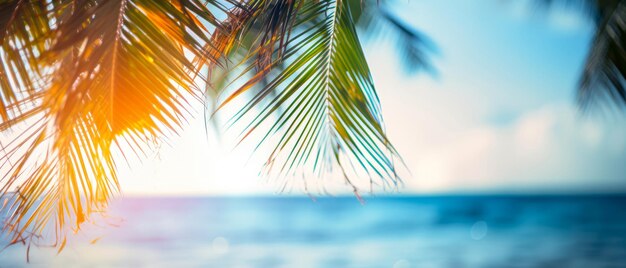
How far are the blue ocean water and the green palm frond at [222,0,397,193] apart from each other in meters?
0.90

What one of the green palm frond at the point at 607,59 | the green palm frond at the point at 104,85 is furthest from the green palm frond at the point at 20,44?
the green palm frond at the point at 607,59

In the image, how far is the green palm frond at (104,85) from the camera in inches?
57.8

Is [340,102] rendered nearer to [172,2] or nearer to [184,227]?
[172,2]

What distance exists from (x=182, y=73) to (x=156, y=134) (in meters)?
0.23

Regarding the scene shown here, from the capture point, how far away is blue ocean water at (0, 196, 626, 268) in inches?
478

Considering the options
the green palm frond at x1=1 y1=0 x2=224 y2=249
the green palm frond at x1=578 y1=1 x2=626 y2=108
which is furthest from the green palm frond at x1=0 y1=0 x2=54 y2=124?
the green palm frond at x1=578 y1=1 x2=626 y2=108

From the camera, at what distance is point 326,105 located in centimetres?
194

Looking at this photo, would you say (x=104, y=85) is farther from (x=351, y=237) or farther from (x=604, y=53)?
(x=351, y=237)

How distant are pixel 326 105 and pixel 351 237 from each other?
16151 mm

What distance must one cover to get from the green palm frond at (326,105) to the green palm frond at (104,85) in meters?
0.28

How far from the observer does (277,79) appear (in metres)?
1.90

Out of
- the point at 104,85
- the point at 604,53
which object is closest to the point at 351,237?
the point at 604,53

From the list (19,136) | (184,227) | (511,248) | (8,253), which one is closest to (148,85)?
(19,136)

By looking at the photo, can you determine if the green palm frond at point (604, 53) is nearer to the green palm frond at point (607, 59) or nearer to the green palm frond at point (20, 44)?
the green palm frond at point (607, 59)
